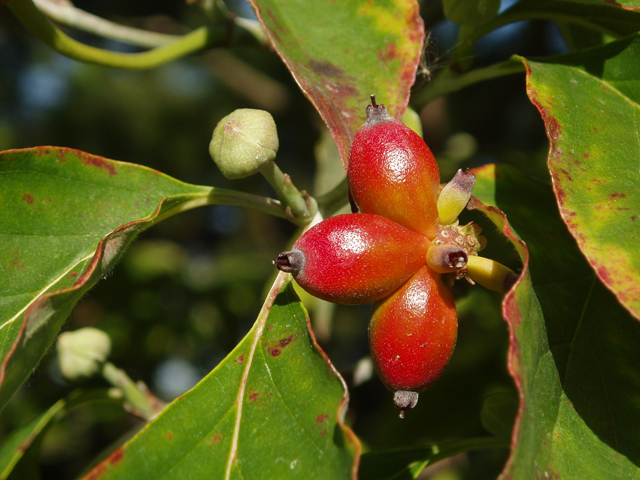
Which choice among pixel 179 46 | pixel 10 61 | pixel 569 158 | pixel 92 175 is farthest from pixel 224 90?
pixel 569 158

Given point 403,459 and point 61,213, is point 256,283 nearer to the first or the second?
point 403,459

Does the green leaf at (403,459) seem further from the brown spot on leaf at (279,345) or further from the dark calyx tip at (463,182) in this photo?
the dark calyx tip at (463,182)

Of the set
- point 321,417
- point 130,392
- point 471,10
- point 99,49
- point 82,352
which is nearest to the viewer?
point 321,417

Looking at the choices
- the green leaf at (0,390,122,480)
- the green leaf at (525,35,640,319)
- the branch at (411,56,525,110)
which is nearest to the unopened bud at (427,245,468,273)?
the green leaf at (525,35,640,319)

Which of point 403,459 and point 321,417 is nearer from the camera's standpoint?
point 321,417

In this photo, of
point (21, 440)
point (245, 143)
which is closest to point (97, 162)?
point (245, 143)

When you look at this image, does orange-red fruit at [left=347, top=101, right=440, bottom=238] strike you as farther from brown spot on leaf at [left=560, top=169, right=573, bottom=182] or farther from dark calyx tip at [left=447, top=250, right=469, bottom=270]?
brown spot on leaf at [left=560, top=169, right=573, bottom=182]

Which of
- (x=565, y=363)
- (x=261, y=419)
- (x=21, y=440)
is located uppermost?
(x=565, y=363)
